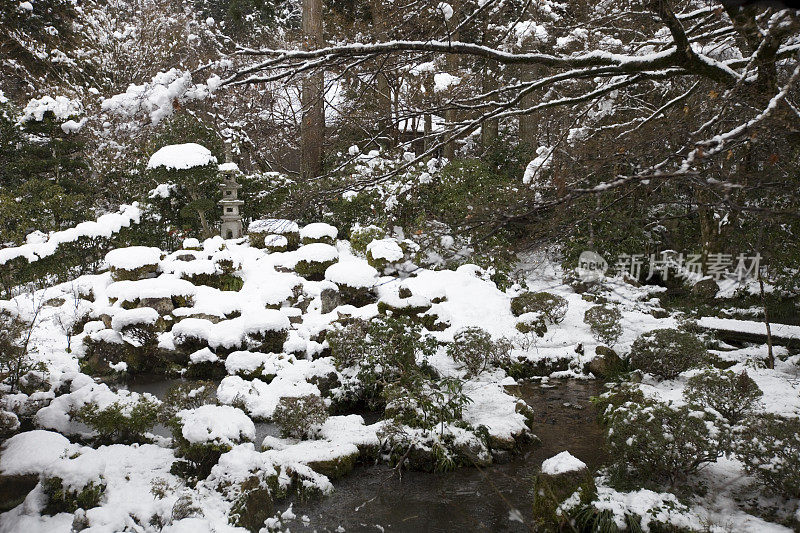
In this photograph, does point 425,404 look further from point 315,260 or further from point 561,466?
point 315,260

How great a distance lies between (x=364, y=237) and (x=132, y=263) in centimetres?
446

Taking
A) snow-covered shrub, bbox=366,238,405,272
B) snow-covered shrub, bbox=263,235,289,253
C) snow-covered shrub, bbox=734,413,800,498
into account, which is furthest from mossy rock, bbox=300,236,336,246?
snow-covered shrub, bbox=734,413,800,498

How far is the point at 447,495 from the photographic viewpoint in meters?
4.55

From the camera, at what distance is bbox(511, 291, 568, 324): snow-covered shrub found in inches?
324

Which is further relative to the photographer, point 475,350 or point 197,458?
point 475,350

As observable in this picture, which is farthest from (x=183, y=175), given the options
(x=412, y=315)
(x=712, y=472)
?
(x=712, y=472)

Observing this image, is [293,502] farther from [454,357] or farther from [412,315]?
[412,315]

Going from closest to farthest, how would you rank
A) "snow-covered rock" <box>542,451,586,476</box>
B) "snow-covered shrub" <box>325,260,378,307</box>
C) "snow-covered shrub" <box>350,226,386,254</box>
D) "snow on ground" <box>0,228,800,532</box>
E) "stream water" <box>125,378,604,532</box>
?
1. "snow-covered rock" <box>542,451,586,476</box>
2. "snow on ground" <box>0,228,800,532</box>
3. "stream water" <box>125,378,604,532</box>
4. "snow-covered shrub" <box>325,260,378,307</box>
5. "snow-covered shrub" <box>350,226,386,254</box>

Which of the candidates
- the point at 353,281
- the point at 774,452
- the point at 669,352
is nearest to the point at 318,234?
the point at 353,281

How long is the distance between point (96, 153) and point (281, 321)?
9167 millimetres

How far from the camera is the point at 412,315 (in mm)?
8203

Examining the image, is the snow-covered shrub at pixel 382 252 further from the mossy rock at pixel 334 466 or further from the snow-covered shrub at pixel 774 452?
the snow-covered shrub at pixel 774 452

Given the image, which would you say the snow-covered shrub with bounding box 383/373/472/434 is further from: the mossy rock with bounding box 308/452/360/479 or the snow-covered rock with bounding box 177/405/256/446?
the snow-covered rock with bounding box 177/405/256/446

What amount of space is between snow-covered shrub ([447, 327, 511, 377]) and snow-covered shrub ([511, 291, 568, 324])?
4.34 ft
